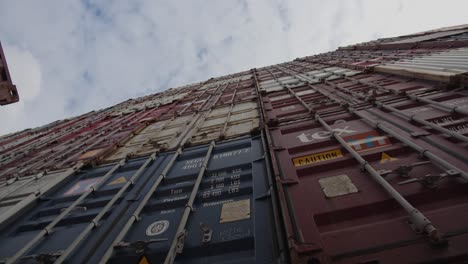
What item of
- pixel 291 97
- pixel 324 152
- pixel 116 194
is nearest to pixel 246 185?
pixel 324 152

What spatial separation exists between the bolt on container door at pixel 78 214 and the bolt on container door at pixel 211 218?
14.1 inches

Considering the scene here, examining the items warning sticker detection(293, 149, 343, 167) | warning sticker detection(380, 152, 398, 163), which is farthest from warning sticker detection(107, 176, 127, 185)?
warning sticker detection(380, 152, 398, 163)

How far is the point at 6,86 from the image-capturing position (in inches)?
173

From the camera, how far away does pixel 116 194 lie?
14.8ft

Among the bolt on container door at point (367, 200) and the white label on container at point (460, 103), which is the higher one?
the white label on container at point (460, 103)

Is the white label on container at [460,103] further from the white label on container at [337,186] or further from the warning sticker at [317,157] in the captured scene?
the white label on container at [337,186]

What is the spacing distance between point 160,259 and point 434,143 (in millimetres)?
3497

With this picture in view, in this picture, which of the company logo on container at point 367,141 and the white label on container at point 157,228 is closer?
the white label on container at point 157,228

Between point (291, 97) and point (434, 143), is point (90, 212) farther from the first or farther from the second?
point (291, 97)

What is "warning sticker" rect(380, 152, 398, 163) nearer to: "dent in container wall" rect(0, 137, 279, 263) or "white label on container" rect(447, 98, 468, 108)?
"dent in container wall" rect(0, 137, 279, 263)

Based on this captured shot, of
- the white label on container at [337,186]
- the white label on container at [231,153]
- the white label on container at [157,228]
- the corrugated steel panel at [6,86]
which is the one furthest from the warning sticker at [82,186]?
the white label on container at [337,186]

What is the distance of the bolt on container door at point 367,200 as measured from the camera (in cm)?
241

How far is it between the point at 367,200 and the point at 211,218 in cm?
178

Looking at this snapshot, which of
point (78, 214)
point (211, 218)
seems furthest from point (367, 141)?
point (78, 214)
